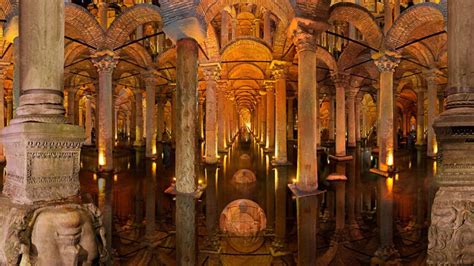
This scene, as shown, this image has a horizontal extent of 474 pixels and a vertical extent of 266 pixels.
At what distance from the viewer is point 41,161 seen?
3273 millimetres

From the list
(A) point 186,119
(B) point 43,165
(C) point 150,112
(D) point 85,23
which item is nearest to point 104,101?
(D) point 85,23

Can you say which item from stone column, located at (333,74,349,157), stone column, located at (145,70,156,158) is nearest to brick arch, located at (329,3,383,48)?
stone column, located at (333,74,349,157)

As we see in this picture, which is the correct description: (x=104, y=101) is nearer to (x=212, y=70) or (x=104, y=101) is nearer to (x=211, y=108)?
(x=211, y=108)

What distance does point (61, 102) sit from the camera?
3.59m

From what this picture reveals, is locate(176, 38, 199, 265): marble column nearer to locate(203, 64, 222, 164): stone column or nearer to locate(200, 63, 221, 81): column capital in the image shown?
locate(203, 64, 222, 164): stone column

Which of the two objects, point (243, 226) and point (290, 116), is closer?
point (243, 226)

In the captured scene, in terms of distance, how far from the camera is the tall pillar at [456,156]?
311cm

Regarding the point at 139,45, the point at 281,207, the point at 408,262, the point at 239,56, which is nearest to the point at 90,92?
the point at 139,45

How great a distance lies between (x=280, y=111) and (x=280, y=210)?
7143 millimetres

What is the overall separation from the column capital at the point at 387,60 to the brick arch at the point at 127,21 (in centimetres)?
835

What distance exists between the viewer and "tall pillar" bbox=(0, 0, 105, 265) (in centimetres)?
295

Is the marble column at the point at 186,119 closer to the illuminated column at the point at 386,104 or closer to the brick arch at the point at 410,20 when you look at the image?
the illuminated column at the point at 386,104

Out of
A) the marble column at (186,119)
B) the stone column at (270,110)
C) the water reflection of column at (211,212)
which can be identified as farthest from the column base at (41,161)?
the stone column at (270,110)

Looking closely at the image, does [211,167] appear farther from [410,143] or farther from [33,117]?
[410,143]
